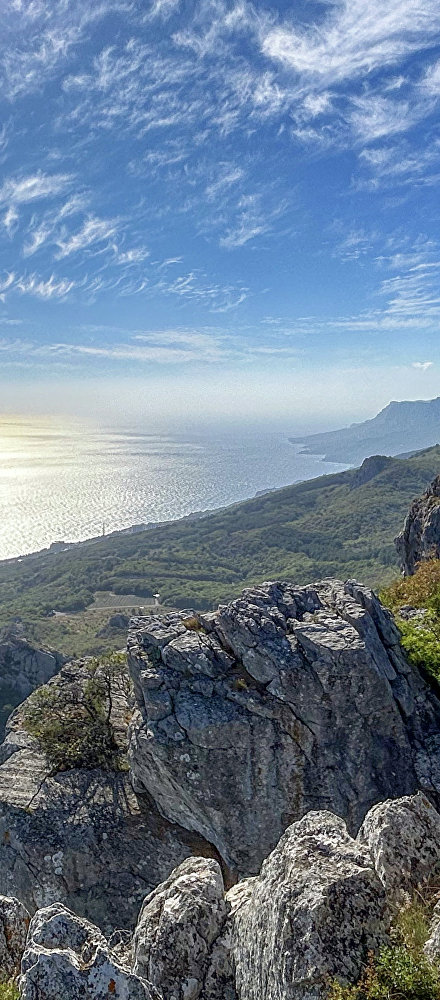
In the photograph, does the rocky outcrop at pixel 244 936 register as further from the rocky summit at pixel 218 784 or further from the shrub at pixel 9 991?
the shrub at pixel 9 991

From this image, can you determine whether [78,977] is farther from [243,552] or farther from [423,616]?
[243,552]

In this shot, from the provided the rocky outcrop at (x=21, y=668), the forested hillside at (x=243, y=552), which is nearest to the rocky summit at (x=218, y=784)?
the rocky outcrop at (x=21, y=668)

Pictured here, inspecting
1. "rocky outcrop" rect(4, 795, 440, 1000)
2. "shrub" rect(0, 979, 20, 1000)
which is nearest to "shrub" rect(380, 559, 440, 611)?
"rocky outcrop" rect(4, 795, 440, 1000)

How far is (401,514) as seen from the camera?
464ft

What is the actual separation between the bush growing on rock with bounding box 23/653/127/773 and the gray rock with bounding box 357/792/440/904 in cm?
869

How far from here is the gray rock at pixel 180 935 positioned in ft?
22.0

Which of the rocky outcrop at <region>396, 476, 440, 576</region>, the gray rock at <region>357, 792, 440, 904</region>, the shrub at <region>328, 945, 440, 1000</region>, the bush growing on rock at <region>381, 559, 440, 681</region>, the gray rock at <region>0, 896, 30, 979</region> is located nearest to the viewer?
the shrub at <region>328, 945, 440, 1000</region>

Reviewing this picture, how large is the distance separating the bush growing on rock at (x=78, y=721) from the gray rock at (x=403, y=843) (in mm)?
8693

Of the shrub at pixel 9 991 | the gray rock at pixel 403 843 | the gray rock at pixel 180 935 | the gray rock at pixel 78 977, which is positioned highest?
the gray rock at pixel 403 843

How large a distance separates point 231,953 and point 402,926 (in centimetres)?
250

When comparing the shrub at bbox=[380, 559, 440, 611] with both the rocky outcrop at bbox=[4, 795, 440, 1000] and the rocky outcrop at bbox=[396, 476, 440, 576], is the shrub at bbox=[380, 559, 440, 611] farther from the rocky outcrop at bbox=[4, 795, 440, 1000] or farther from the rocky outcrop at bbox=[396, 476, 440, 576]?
the rocky outcrop at bbox=[4, 795, 440, 1000]

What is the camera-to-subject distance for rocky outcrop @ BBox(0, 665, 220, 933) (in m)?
12.1

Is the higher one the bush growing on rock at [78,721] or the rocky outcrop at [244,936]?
the rocky outcrop at [244,936]

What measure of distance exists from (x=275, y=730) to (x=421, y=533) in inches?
984
